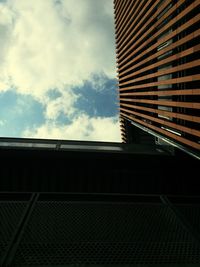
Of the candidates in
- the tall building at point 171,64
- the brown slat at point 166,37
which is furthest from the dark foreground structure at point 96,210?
the brown slat at point 166,37

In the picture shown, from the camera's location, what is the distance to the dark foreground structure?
5934 mm

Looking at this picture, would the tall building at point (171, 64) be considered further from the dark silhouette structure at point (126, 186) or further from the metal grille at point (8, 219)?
the metal grille at point (8, 219)

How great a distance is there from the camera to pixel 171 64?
62.2 feet

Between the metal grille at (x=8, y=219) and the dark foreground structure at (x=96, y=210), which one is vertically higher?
the metal grille at (x=8, y=219)

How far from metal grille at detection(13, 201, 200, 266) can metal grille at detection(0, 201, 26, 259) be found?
1.26ft

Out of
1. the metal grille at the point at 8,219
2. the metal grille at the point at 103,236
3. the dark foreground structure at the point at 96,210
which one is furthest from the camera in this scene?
the metal grille at the point at 8,219

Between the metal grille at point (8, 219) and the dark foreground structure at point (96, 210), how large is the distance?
0.02 m

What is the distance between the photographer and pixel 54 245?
20.3ft

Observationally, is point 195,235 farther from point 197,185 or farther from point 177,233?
point 197,185

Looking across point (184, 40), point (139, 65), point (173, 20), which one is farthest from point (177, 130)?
point (139, 65)

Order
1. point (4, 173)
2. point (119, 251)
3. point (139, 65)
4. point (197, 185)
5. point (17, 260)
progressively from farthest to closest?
point (139, 65), point (197, 185), point (4, 173), point (119, 251), point (17, 260)

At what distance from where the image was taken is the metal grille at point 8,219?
610 centimetres

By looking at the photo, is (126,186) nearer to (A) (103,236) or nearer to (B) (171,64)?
(A) (103,236)

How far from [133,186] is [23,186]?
5207mm
